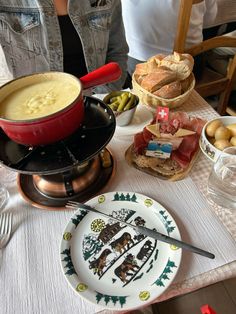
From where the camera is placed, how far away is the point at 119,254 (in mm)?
502

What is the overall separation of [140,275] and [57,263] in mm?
151

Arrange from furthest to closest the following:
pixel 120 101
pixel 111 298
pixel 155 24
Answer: pixel 155 24 < pixel 120 101 < pixel 111 298

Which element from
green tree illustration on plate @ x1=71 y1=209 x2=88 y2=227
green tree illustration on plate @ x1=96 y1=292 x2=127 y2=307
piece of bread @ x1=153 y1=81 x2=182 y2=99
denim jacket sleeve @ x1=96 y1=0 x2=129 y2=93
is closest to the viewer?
green tree illustration on plate @ x1=96 y1=292 x2=127 y2=307

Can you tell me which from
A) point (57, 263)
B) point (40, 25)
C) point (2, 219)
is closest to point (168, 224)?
point (57, 263)

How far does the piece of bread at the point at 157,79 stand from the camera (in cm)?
81

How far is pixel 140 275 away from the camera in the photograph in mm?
471

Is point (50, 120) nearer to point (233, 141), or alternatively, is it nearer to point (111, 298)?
point (111, 298)

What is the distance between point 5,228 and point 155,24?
1301mm

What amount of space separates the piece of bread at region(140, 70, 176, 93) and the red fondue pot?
0.83 feet

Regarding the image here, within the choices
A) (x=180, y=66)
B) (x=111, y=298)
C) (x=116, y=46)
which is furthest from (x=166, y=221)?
(x=116, y=46)

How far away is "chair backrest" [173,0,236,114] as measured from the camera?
1.12 meters

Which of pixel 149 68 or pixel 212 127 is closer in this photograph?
pixel 212 127

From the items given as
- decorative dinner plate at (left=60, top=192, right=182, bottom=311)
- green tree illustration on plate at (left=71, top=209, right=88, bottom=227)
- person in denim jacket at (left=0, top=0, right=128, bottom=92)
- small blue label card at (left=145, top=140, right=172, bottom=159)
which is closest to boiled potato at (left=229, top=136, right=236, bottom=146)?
small blue label card at (left=145, top=140, right=172, bottom=159)

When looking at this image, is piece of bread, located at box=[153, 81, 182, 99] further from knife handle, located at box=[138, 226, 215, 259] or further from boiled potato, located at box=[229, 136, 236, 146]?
knife handle, located at box=[138, 226, 215, 259]
